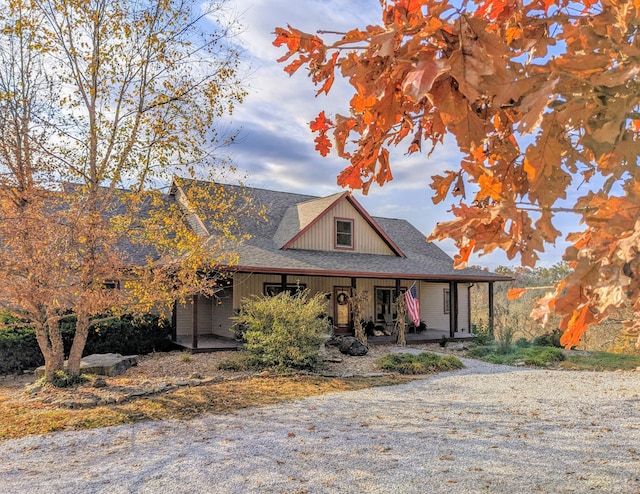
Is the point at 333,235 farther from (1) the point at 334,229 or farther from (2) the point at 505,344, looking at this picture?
(2) the point at 505,344

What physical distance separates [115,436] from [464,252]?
6.08 meters

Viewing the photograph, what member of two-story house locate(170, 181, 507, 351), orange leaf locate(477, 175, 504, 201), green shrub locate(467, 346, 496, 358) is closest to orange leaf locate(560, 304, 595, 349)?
orange leaf locate(477, 175, 504, 201)

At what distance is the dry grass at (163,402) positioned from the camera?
22.7 ft

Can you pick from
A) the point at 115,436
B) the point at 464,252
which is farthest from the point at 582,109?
the point at 115,436

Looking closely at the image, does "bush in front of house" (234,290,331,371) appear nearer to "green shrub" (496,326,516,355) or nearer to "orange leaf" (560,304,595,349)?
"green shrub" (496,326,516,355)

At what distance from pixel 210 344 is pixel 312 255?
4.41 m

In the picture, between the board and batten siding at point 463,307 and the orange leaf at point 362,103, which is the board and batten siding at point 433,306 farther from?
the orange leaf at point 362,103

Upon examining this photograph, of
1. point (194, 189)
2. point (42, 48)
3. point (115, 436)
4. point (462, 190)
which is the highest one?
→ point (42, 48)

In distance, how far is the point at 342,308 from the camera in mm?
18219

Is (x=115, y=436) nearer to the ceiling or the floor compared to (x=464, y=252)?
nearer to the floor

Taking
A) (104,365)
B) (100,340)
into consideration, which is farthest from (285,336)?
(100,340)

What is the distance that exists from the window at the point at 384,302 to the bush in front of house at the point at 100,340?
8.44 meters

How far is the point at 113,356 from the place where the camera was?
11.7 meters

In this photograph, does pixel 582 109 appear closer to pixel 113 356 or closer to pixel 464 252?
pixel 464 252
